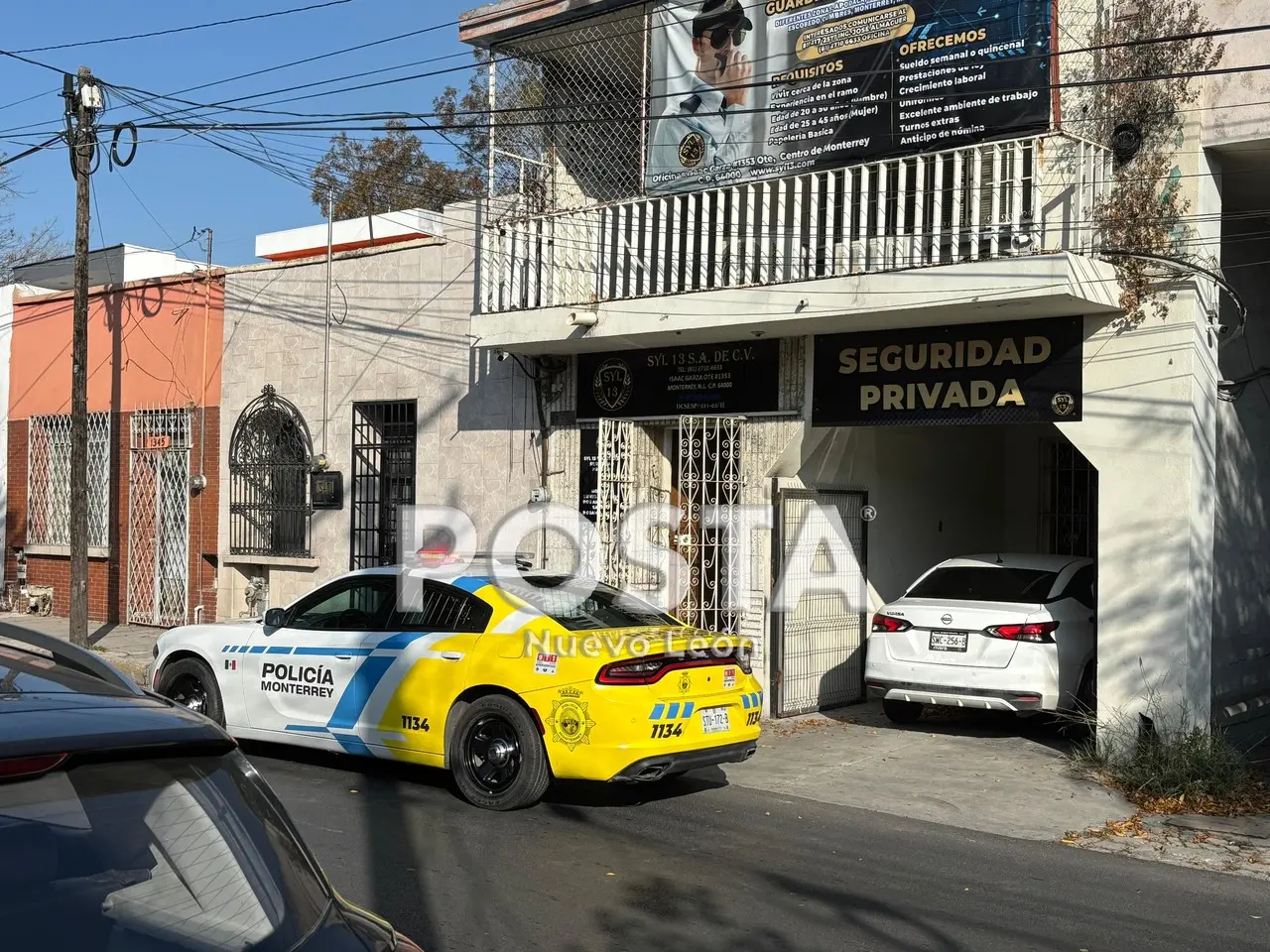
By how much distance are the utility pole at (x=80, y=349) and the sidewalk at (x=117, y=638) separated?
63 cm

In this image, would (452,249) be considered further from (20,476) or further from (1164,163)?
(20,476)

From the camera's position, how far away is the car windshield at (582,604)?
830 centimetres

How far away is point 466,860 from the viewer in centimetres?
683

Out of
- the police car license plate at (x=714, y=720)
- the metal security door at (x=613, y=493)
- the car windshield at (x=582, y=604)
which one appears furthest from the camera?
the metal security door at (x=613, y=493)

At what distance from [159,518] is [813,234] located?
11410mm

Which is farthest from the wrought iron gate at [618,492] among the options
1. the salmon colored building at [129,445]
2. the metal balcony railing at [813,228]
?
the salmon colored building at [129,445]

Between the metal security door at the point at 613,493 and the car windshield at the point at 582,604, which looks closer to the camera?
the car windshield at the point at 582,604

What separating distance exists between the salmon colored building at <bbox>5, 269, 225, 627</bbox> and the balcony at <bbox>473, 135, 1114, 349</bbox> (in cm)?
626

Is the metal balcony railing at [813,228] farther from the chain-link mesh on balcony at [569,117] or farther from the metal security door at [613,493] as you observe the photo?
the metal security door at [613,493]

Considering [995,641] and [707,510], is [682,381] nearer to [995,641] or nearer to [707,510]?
[707,510]

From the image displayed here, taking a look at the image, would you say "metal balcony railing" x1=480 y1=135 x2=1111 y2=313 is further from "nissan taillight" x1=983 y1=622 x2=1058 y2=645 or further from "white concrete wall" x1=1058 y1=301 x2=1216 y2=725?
"nissan taillight" x1=983 y1=622 x2=1058 y2=645

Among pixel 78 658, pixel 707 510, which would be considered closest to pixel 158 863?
pixel 78 658

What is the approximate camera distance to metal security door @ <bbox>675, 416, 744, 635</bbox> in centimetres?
1232

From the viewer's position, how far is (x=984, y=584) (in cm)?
1127
